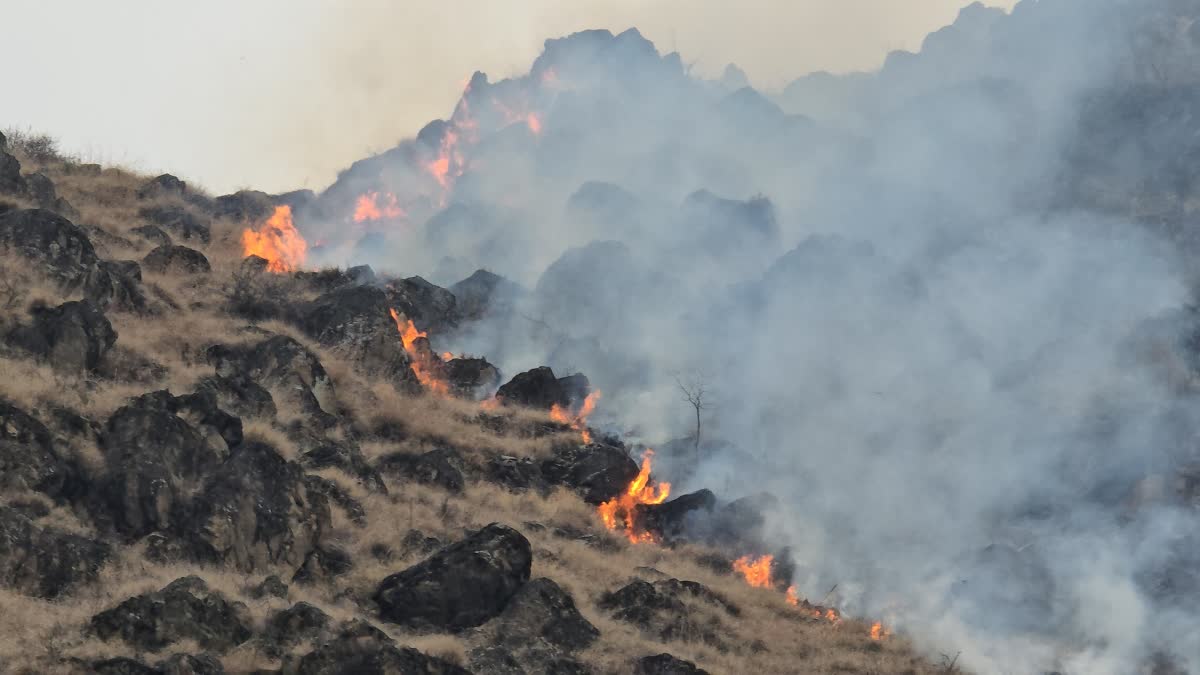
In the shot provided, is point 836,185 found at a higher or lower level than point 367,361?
higher

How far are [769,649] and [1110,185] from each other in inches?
Result: 2192

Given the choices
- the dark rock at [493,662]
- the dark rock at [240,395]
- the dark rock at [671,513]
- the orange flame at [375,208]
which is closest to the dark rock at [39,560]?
the dark rock at [493,662]

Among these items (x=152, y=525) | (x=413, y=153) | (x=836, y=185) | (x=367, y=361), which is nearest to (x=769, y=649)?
(x=152, y=525)

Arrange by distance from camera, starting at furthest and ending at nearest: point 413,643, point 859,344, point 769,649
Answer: point 859,344 → point 769,649 → point 413,643

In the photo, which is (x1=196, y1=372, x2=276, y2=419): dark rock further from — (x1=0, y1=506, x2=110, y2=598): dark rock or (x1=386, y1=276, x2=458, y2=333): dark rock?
(x1=386, y1=276, x2=458, y2=333): dark rock

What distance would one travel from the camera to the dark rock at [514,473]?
3284cm

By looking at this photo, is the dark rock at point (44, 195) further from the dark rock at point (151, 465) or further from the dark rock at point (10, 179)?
the dark rock at point (151, 465)

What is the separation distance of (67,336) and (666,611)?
13334 mm

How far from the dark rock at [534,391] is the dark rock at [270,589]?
19187 mm

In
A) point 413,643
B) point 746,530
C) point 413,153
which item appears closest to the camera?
point 413,643

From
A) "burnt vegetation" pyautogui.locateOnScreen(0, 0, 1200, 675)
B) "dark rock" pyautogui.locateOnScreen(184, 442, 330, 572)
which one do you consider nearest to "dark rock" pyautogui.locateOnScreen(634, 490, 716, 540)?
"burnt vegetation" pyautogui.locateOnScreen(0, 0, 1200, 675)

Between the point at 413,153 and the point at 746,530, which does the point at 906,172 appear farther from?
the point at 746,530

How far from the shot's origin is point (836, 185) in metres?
86.4

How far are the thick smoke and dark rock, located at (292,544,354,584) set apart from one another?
44.7ft
